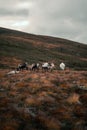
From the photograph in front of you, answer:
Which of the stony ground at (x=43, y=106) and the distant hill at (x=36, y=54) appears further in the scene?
the distant hill at (x=36, y=54)

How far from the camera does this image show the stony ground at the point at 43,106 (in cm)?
1537

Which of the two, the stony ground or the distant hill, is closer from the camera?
the stony ground

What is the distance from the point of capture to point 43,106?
732 inches

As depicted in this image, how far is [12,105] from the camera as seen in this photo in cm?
1778

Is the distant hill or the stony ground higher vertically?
the distant hill

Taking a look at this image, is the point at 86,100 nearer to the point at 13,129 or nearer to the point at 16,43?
the point at 13,129

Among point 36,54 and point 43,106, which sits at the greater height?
point 36,54

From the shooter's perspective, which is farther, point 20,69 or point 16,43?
point 16,43

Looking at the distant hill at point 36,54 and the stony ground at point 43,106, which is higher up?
the distant hill at point 36,54

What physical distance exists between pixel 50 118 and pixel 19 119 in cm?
207

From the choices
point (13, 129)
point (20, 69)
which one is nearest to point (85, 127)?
point (13, 129)

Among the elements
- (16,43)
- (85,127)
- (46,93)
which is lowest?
(85,127)

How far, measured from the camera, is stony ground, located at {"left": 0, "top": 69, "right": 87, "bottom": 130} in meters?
15.4

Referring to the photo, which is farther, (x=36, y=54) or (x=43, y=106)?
(x=36, y=54)
